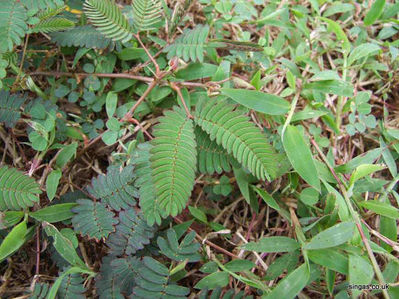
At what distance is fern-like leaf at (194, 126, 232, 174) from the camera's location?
1.75 meters

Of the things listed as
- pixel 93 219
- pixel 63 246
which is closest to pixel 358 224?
pixel 93 219

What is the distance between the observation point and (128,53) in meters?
2.05

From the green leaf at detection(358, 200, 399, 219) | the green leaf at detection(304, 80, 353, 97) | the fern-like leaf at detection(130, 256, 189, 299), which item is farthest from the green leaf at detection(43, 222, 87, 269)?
the green leaf at detection(304, 80, 353, 97)

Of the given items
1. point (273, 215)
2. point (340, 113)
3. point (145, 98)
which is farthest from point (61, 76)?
point (340, 113)

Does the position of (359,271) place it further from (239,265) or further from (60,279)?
(60,279)

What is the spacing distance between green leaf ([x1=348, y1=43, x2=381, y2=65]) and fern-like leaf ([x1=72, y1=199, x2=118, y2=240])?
1.64m

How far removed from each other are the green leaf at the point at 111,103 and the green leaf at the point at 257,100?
0.60 m

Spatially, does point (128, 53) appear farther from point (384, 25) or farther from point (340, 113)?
point (384, 25)

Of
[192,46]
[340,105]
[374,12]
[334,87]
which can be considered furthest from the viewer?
[374,12]

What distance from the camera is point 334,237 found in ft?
5.19

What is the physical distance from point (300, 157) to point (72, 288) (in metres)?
1.23

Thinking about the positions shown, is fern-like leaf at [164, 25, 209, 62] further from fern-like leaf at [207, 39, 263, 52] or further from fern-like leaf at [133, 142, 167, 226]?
fern-like leaf at [133, 142, 167, 226]

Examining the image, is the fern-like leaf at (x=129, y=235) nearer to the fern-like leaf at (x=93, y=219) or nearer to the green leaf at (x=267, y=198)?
the fern-like leaf at (x=93, y=219)

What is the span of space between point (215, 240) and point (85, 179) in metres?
0.79
